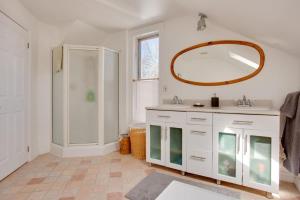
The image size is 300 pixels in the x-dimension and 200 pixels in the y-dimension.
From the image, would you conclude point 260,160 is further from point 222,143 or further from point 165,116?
point 165,116

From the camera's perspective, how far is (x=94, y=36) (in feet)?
11.2

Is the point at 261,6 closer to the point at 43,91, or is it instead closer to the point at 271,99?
the point at 271,99

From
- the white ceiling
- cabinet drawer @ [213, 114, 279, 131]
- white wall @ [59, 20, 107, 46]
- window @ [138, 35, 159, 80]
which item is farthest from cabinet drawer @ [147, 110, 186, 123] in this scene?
white wall @ [59, 20, 107, 46]

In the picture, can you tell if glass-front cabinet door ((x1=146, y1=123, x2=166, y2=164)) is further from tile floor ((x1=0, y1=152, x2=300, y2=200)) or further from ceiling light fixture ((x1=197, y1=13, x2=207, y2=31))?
ceiling light fixture ((x1=197, y1=13, x2=207, y2=31))

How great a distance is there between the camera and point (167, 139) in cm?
229

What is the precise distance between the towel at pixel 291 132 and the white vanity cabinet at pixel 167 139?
1.09 metres

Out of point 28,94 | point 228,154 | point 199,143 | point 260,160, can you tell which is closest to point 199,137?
point 199,143

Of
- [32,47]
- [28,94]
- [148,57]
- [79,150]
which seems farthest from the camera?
[148,57]

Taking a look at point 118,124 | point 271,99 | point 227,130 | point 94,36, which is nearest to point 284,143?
point 271,99

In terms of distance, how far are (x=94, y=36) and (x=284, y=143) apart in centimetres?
349

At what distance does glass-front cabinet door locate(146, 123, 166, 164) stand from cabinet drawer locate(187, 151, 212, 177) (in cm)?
38

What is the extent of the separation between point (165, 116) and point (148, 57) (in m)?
1.37

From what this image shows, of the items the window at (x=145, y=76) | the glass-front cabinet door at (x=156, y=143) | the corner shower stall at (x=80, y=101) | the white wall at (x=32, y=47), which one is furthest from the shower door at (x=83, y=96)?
the glass-front cabinet door at (x=156, y=143)

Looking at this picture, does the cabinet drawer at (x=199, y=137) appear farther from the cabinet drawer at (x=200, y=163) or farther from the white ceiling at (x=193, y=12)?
the white ceiling at (x=193, y=12)
